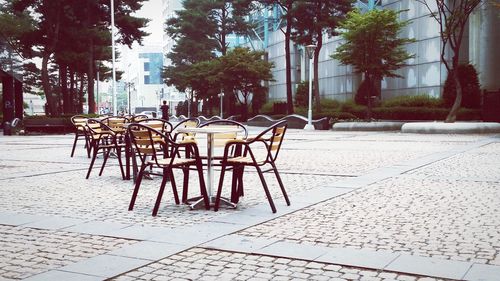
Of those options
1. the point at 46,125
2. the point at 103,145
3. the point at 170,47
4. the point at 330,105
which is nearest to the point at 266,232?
the point at 103,145

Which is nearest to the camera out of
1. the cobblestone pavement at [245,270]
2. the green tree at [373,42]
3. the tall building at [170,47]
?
the cobblestone pavement at [245,270]

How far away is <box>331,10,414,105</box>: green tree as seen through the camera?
30359mm

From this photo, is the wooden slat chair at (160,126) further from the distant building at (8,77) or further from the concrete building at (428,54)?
the distant building at (8,77)

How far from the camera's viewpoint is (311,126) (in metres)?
34.3

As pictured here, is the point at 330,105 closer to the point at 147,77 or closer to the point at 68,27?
the point at 68,27

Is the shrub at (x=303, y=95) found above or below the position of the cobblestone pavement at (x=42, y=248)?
above

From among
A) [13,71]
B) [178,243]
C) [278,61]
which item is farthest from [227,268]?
[278,61]

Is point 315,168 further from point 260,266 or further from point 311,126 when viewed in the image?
point 311,126

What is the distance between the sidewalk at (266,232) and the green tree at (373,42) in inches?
849

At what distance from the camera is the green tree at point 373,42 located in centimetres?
3036

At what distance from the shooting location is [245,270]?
14.1 feet

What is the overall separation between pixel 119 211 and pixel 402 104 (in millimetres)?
32556

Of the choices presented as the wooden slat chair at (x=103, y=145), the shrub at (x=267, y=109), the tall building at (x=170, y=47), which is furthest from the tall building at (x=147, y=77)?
the wooden slat chair at (x=103, y=145)

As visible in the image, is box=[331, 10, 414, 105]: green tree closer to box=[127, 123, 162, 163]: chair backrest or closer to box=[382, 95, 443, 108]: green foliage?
box=[382, 95, 443, 108]: green foliage
